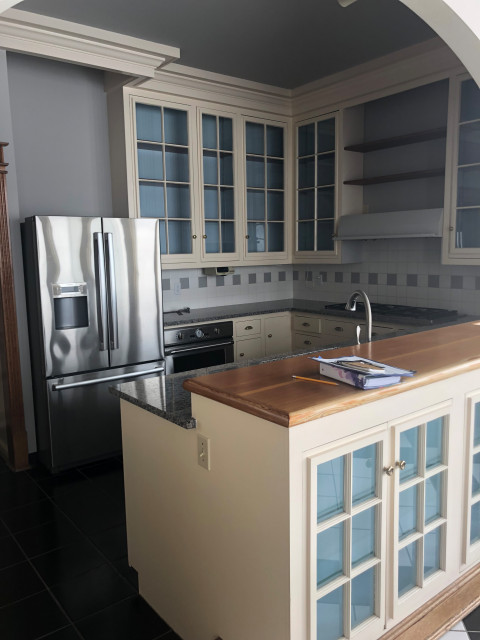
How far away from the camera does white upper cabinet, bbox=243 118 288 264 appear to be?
15.5 ft

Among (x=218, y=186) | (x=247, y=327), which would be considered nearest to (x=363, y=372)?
(x=247, y=327)

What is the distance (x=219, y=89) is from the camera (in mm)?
4398

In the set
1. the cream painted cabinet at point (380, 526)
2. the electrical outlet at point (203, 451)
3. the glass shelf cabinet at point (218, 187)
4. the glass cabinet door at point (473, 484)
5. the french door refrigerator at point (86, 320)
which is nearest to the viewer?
the cream painted cabinet at point (380, 526)

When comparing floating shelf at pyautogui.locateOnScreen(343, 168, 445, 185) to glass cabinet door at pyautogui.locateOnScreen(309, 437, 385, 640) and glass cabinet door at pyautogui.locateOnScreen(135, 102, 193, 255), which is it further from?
glass cabinet door at pyautogui.locateOnScreen(309, 437, 385, 640)

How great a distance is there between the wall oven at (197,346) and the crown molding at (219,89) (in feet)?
6.05

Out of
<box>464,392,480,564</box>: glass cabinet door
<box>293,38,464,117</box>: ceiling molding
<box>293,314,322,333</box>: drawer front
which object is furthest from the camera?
<box>293,314,322,333</box>: drawer front

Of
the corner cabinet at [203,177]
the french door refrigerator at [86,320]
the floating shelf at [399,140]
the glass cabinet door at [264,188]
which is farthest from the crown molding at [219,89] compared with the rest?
the french door refrigerator at [86,320]

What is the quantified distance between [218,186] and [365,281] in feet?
5.09

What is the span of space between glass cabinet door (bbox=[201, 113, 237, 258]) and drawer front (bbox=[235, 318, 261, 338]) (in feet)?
2.06

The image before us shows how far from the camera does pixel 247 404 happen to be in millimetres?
1503

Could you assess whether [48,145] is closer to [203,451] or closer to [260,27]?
[260,27]

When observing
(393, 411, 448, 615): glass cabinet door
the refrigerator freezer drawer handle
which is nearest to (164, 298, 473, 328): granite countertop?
the refrigerator freezer drawer handle

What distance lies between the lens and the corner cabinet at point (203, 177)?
4.07 m

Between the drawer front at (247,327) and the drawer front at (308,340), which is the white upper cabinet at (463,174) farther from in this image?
the drawer front at (247,327)
